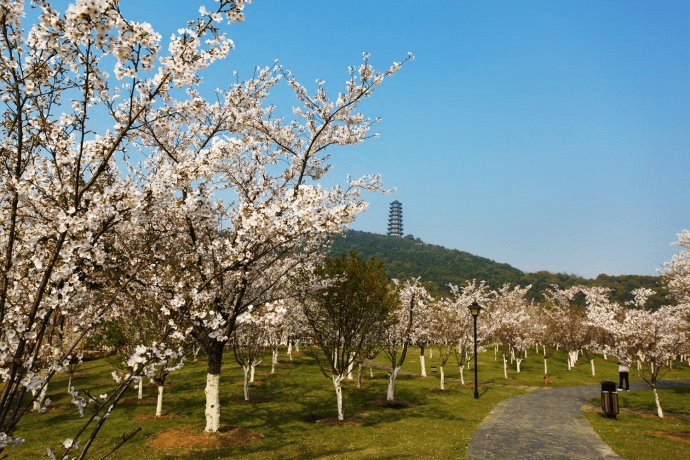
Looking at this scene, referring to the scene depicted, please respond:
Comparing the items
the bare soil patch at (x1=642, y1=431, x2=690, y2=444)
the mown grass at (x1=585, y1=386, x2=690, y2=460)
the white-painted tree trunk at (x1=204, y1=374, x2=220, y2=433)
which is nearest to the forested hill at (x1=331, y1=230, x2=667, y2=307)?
the mown grass at (x1=585, y1=386, x2=690, y2=460)

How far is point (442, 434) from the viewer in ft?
68.9

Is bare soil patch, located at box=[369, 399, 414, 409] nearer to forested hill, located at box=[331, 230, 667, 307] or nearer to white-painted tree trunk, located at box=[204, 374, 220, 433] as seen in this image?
white-painted tree trunk, located at box=[204, 374, 220, 433]

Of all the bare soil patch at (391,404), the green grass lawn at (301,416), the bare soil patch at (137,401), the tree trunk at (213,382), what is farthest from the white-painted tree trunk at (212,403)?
the bare soil patch at (391,404)

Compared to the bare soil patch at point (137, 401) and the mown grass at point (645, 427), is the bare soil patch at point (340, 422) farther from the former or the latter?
the mown grass at point (645, 427)

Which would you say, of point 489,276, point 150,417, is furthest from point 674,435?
point 489,276

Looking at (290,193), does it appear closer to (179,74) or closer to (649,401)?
(179,74)

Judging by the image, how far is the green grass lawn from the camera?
1773 centimetres

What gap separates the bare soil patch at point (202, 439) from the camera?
58.1 ft

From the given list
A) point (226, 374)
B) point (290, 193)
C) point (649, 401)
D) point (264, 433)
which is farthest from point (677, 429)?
point (226, 374)

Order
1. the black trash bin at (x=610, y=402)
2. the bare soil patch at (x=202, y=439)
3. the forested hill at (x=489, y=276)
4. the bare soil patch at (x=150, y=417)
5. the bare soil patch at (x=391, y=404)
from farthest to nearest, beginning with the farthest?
1. the forested hill at (x=489, y=276)
2. the bare soil patch at (x=391, y=404)
3. the black trash bin at (x=610, y=402)
4. the bare soil patch at (x=150, y=417)
5. the bare soil patch at (x=202, y=439)

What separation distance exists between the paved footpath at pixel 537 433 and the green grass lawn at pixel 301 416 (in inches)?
33.7

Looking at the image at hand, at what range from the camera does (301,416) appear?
25.3 metres

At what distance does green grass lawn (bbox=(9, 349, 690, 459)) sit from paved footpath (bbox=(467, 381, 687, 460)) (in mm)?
856

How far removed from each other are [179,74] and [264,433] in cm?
1932
